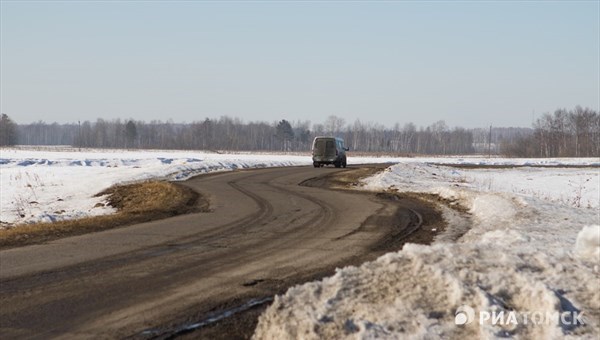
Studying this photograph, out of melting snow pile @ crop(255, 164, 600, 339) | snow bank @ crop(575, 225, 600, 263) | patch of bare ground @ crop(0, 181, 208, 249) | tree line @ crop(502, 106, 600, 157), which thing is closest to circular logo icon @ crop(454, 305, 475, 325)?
melting snow pile @ crop(255, 164, 600, 339)

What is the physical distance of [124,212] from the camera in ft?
56.4

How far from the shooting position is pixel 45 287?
7.62 metres

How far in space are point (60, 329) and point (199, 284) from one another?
2099mm

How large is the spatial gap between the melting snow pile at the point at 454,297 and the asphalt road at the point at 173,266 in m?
1.22

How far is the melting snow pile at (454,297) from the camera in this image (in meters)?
5.39

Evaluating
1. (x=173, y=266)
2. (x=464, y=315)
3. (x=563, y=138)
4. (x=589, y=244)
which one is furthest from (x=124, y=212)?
(x=563, y=138)

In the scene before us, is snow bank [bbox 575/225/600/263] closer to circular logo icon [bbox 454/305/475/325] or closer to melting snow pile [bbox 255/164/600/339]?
melting snow pile [bbox 255/164/600/339]

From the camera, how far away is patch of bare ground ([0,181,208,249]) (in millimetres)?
12133

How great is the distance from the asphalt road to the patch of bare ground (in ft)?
2.46

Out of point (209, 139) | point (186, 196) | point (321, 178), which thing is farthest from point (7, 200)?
point (209, 139)

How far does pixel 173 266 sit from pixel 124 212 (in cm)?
887

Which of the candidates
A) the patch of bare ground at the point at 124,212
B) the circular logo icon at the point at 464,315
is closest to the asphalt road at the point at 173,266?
the patch of bare ground at the point at 124,212

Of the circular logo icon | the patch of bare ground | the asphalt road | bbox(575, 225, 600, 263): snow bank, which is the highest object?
bbox(575, 225, 600, 263): snow bank

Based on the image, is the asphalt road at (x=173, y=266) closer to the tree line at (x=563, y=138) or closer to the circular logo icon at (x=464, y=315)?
the circular logo icon at (x=464, y=315)
